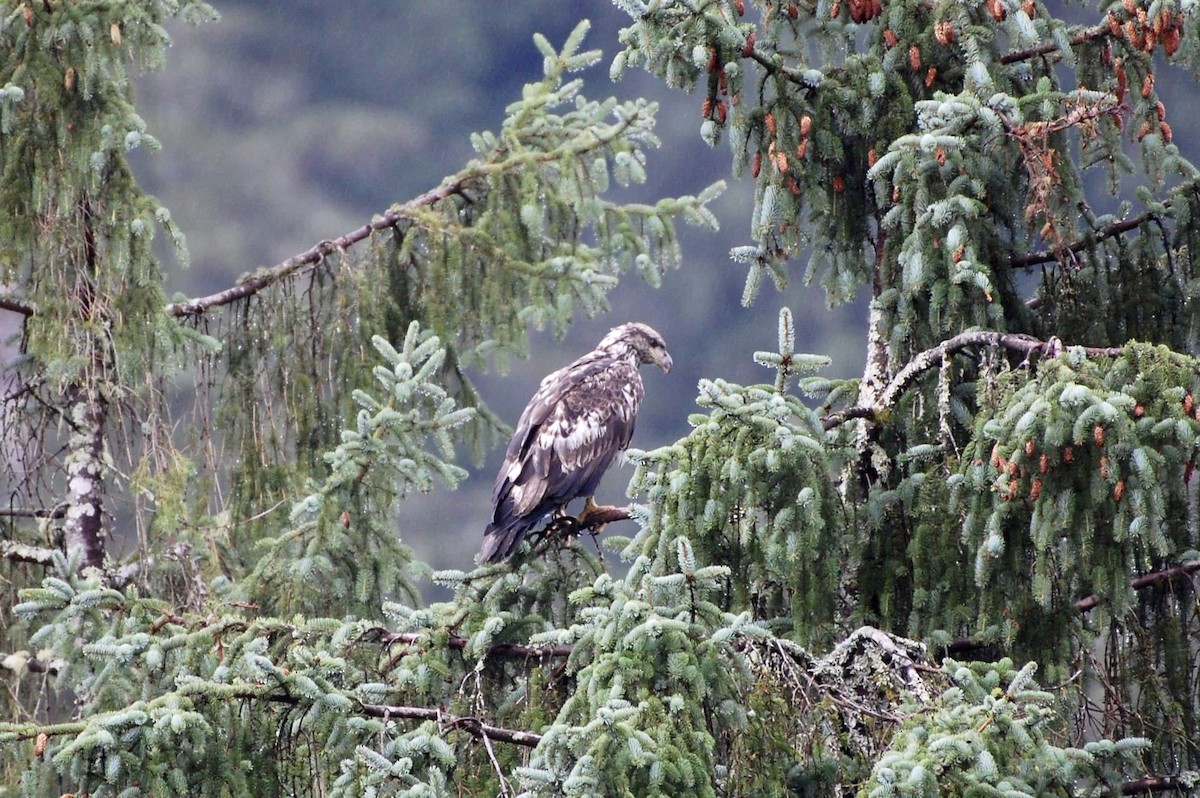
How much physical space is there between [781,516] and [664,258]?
409 cm

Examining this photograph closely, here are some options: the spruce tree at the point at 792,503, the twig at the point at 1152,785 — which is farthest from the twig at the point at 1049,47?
the twig at the point at 1152,785

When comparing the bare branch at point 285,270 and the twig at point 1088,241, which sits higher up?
the bare branch at point 285,270

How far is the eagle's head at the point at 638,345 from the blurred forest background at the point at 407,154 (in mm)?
21644

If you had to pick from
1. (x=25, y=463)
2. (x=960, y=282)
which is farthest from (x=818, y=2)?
(x=25, y=463)

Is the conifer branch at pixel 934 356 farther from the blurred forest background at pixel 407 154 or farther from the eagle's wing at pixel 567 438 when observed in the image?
the blurred forest background at pixel 407 154

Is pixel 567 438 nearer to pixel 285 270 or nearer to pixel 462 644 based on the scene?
pixel 285 270

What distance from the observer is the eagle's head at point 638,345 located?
8695 mm

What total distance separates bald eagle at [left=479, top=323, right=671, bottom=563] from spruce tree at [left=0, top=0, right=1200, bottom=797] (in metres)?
0.45

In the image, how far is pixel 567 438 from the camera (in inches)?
304

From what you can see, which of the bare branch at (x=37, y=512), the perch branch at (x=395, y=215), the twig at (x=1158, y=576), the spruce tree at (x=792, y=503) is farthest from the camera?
the perch branch at (x=395, y=215)

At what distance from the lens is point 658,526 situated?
5262mm

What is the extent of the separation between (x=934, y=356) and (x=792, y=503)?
0.70 meters

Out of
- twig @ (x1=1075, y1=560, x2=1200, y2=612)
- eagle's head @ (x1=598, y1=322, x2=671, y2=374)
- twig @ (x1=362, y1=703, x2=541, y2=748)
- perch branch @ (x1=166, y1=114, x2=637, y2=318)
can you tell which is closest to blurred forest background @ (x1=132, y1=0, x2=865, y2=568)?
eagle's head @ (x1=598, y1=322, x2=671, y2=374)

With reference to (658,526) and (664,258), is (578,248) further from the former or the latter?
(658,526)
